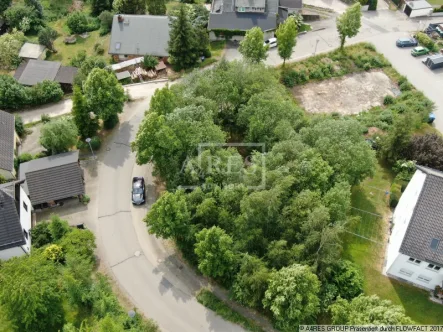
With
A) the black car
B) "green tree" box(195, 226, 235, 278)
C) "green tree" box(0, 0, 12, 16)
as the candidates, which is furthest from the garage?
"green tree" box(0, 0, 12, 16)

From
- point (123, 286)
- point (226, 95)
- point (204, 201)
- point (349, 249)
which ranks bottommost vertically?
point (123, 286)

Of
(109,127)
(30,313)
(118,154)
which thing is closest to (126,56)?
(109,127)

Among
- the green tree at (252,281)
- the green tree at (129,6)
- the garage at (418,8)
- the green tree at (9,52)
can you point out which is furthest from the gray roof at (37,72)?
the garage at (418,8)

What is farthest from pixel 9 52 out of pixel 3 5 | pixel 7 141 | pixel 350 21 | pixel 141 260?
pixel 350 21

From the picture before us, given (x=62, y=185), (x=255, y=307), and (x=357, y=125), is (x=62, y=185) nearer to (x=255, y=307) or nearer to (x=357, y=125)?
(x=255, y=307)

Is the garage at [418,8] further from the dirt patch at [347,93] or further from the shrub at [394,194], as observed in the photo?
the shrub at [394,194]

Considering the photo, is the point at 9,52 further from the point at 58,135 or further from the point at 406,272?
the point at 406,272

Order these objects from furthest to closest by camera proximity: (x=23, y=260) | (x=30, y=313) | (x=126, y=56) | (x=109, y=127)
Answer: (x=126, y=56) → (x=109, y=127) → (x=23, y=260) → (x=30, y=313)
